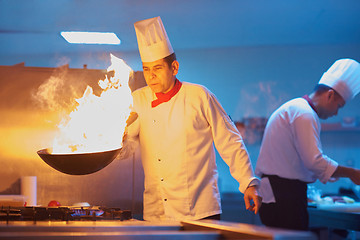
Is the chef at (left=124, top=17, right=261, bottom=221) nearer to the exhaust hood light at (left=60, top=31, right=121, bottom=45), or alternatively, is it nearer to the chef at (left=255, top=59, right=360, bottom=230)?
the chef at (left=255, top=59, right=360, bottom=230)

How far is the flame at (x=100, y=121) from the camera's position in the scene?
213 cm

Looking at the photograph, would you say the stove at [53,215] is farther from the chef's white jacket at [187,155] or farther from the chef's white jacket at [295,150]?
the chef's white jacket at [295,150]

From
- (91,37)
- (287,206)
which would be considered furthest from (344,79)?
(91,37)

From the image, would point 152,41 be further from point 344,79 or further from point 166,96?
point 344,79

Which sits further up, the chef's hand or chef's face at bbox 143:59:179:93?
chef's face at bbox 143:59:179:93

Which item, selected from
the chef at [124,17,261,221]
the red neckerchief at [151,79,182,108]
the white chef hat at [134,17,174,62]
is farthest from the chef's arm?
the white chef hat at [134,17,174,62]

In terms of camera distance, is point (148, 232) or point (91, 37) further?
point (91, 37)

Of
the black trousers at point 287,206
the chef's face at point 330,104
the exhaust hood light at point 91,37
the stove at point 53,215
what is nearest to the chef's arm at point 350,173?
the black trousers at point 287,206

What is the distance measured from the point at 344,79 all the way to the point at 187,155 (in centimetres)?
143

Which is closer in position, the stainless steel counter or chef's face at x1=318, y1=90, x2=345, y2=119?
the stainless steel counter

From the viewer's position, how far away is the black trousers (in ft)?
8.63

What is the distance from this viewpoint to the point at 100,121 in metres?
2.24

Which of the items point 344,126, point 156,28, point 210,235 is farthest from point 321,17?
point 210,235

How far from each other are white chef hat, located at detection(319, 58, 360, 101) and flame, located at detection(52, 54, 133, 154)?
1.50 m
